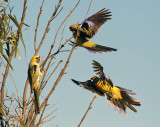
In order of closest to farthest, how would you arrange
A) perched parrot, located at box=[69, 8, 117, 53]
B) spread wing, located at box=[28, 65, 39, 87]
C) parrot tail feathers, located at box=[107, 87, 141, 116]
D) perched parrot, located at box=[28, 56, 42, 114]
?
perched parrot, located at box=[28, 56, 42, 114]
spread wing, located at box=[28, 65, 39, 87]
parrot tail feathers, located at box=[107, 87, 141, 116]
perched parrot, located at box=[69, 8, 117, 53]

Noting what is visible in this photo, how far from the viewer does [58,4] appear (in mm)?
2148

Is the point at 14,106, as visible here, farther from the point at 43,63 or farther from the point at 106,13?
the point at 106,13

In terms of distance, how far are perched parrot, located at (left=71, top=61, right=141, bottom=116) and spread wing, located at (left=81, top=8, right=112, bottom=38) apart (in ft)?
2.34

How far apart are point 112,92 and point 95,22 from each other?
949 mm

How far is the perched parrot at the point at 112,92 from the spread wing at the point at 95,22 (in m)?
0.71

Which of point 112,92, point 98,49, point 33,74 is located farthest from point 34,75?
point 98,49

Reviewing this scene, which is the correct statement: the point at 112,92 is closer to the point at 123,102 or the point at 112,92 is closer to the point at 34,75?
the point at 123,102

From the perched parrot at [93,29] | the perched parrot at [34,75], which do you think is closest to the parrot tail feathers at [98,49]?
the perched parrot at [93,29]

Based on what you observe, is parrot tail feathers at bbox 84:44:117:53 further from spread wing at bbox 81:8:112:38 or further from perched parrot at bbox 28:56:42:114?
perched parrot at bbox 28:56:42:114

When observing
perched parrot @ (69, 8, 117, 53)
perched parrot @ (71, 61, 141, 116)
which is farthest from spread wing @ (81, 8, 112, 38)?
perched parrot @ (71, 61, 141, 116)

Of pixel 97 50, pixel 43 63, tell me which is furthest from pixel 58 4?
pixel 97 50

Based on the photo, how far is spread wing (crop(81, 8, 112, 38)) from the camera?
10.6 feet

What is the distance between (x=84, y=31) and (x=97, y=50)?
1.00 feet

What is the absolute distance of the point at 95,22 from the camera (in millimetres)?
3322
